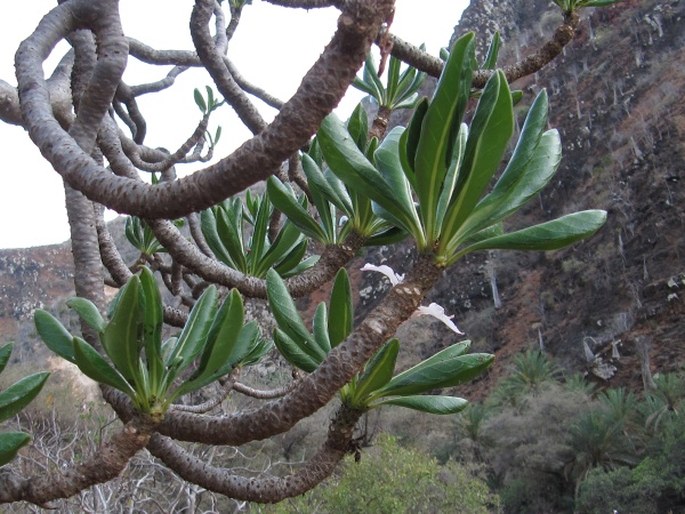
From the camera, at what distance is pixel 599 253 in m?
27.3

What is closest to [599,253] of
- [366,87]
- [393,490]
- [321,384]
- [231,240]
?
[393,490]

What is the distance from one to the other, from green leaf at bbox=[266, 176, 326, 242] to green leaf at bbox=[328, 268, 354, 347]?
490 mm

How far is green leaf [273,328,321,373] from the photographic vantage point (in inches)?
52.1

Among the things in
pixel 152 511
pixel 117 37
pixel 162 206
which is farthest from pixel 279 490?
pixel 152 511

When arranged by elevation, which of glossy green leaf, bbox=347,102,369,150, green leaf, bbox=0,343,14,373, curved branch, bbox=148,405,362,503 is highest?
glossy green leaf, bbox=347,102,369,150

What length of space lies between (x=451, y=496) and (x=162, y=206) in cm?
1356

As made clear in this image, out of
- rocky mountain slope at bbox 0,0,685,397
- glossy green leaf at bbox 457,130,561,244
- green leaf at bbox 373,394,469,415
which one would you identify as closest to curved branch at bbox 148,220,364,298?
green leaf at bbox 373,394,469,415

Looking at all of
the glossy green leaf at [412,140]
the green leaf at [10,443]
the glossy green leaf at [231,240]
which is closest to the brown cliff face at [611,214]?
the glossy green leaf at [231,240]

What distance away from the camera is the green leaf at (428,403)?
1334 millimetres

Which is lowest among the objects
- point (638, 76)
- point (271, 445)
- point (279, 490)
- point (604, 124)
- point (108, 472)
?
point (271, 445)

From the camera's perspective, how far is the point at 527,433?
19984 mm

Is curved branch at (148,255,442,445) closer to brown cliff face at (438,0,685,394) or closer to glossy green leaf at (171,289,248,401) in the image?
glossy green leaf at (171,289,248,401)

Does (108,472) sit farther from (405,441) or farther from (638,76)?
(638,76)

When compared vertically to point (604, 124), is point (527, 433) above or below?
below
